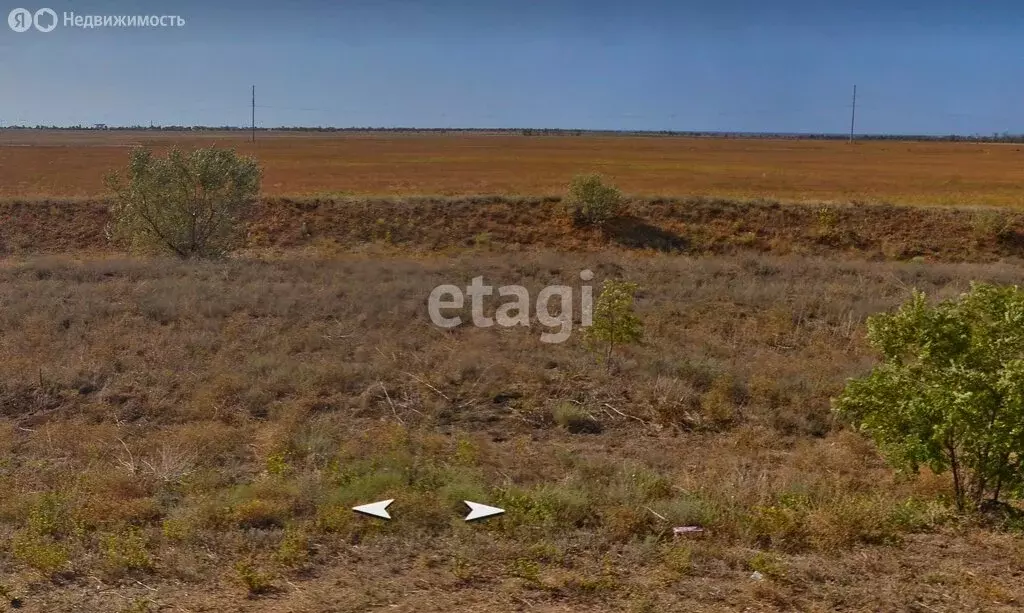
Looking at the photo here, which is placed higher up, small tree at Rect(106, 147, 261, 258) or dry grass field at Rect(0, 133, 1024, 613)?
small tree at Rect(106, 147, 261, 258)

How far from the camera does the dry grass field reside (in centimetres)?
467

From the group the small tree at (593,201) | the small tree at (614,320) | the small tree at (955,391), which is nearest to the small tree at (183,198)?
the small tree at (593,201)

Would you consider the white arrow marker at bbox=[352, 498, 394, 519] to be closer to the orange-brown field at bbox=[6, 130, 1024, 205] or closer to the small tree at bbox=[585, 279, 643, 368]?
the small tree at bbox=[585, 279, 643, 368]

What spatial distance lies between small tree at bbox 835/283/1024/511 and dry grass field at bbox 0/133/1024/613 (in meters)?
0.50

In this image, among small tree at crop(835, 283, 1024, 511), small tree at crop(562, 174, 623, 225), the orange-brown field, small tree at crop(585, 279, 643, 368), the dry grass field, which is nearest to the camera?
the dry grass field

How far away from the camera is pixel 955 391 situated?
5.62m

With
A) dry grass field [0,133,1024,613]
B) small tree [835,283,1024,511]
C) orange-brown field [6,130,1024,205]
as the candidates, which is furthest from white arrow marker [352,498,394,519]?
orange-brown field [6,130,1024,205]

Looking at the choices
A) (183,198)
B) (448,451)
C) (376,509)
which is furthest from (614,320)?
(183,198)

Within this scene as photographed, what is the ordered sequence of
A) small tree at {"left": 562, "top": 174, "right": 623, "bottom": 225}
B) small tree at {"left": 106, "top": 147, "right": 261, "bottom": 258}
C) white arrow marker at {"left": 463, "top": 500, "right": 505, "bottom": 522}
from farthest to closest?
small tree at {"left": 562, "top": 174, "right": 623, "bottom": 225} < small tree at {"left": 106, "top": 147, "right": 261, "bottom": 258} < white arrow marker at {"left": 463, "top": 500, "right": 505, "bottom": 522}

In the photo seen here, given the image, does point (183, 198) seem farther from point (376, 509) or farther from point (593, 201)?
point (376, 509)

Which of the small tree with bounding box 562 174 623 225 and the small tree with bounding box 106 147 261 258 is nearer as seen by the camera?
the small tree with bounding box 106 147 261 258

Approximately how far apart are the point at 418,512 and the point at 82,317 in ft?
33.4

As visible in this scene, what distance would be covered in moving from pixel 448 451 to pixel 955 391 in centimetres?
477

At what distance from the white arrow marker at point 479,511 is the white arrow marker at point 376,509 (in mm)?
606
